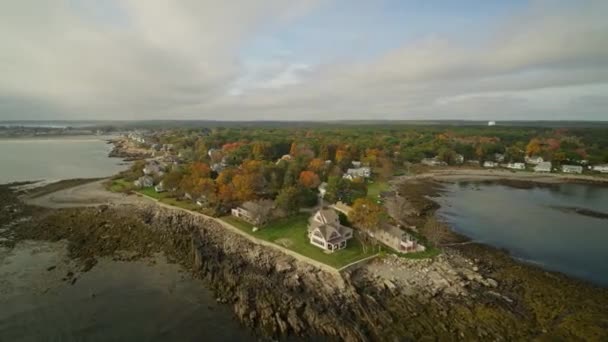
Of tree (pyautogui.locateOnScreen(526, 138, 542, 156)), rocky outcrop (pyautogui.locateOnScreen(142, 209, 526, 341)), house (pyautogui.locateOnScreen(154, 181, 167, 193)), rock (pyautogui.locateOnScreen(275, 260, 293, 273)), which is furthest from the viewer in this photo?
tree (pyautogui.locateOnScreen(526, 138, 542, 156))

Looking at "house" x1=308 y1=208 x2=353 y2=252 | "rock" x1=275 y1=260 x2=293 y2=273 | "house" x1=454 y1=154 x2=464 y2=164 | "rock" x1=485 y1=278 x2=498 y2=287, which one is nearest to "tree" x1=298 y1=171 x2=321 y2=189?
"house" x1=308 y1=208 x2=353 y2=252

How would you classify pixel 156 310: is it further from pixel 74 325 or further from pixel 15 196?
pixel 15 196

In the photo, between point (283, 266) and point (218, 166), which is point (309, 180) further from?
point (218, 166)

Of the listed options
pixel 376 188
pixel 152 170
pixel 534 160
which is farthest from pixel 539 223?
pixel 152 170

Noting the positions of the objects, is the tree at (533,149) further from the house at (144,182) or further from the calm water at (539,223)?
the house at (144,182)

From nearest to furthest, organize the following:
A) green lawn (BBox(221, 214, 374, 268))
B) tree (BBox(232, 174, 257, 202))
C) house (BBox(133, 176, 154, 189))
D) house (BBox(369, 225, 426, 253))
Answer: green lawn (BBox(221, 214, 374, 268)), house (BBox(369, 225, 426, 253)), tree (BBox(232, 174, 257, 202)), house (BBox(133, 176, 154, 189))

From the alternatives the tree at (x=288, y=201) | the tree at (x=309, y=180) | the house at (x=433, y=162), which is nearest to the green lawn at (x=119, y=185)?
the tree at (x=309, y=180)

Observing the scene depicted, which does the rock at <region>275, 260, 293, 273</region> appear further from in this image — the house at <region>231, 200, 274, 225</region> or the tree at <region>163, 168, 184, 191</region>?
the tree at <region>163, 168, 184, 191</region>

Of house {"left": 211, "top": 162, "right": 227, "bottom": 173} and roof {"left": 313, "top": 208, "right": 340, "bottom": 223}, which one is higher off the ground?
house {"left": 211, "top": 162, "right": 227, "bottom": 173}
